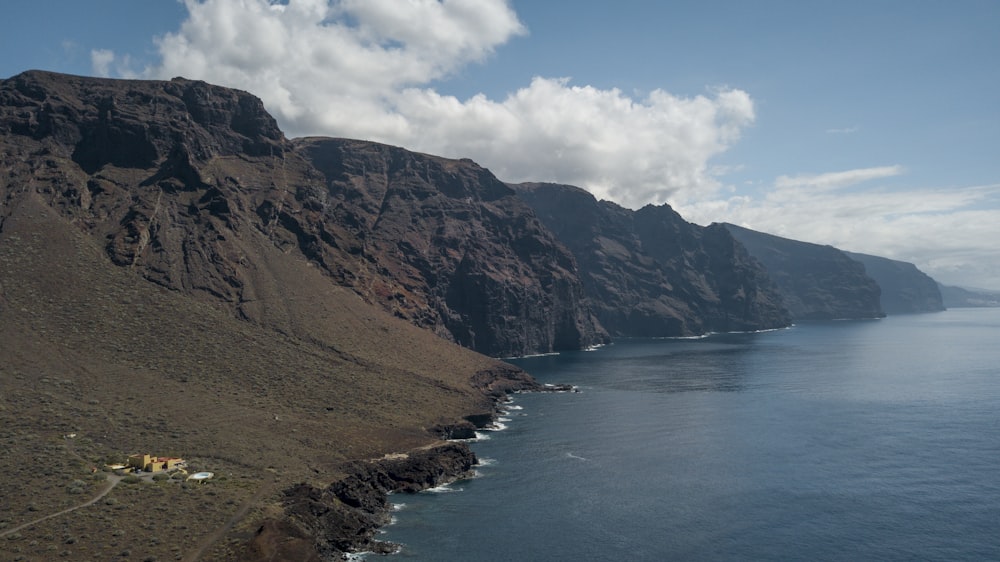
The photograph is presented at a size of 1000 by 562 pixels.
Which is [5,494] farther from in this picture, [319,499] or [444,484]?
[444,484]

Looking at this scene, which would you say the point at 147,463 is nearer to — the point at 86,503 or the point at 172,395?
the point at 86,503

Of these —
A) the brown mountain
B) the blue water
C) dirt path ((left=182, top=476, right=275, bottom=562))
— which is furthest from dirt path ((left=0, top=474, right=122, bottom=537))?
the blue water

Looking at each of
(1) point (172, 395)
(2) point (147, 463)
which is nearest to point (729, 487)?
(2) point (147, 463)

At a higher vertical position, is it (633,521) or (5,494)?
(5,494)

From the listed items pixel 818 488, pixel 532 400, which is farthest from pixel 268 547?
pixel 532 400

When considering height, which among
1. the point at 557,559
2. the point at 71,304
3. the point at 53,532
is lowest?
the point at 557,559

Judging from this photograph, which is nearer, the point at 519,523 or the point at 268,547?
the point at 268,547

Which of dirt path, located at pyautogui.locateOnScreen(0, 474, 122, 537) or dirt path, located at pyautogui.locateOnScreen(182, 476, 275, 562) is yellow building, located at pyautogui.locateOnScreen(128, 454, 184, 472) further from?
dirt path, located at pyautogui.locateOnScreen(182, 476, 275, 562)
